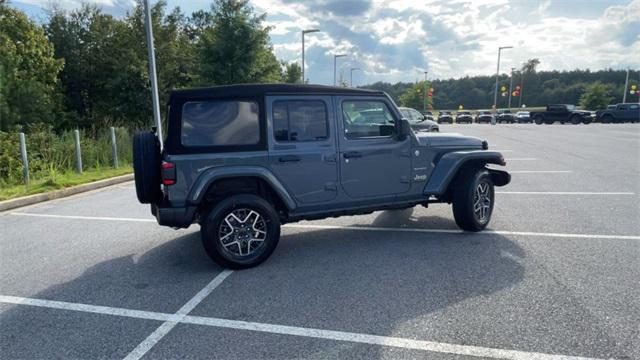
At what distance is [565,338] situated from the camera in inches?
121

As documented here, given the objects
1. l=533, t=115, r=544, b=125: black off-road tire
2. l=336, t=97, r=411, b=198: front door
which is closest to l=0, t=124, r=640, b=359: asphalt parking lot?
l=336, t=97, r=411, b=198: front door

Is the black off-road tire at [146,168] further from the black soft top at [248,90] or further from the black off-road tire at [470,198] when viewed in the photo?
the black off-road tire at [470,198]

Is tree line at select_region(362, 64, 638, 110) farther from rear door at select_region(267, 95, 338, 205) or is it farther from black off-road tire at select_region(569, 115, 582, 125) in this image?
rear door at select_region(267, 95, 338, 205)

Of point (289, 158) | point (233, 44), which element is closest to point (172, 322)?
point (289, 158)

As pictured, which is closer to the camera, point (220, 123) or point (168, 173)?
point (168, 173)

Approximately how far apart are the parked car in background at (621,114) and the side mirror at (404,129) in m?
41.3

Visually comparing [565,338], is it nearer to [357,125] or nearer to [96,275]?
[357,125]

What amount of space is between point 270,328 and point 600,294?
2875mm

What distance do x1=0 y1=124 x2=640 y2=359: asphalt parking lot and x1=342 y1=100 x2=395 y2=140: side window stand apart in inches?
54.1

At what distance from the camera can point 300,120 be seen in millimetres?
4762

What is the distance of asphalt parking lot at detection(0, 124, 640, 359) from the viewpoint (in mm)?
3064

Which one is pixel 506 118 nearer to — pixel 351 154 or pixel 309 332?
pixel 351 154

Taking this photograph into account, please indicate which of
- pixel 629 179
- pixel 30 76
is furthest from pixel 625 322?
pixel 30 76

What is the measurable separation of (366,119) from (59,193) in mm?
7021
